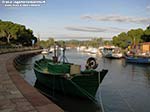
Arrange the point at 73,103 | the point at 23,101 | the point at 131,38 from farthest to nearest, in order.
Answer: the point at 131,38 → the point at 73,103 → the point at 23,101

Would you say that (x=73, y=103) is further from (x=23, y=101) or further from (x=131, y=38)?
(x=131, y=38)

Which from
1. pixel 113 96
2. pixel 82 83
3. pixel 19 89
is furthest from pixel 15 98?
pixel 113 96

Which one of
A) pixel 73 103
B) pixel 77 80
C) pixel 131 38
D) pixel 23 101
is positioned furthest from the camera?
pixel 131 38

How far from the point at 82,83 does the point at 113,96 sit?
3195 millimetres

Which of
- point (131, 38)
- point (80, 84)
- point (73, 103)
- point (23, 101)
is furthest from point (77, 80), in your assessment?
point (131, 38)

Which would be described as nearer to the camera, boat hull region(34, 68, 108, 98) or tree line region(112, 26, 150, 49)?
boat hull region(34, 68, 108, 98)

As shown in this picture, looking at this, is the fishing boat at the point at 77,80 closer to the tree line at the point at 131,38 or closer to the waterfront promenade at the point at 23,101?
the waterfront promenade at the point at 23,101

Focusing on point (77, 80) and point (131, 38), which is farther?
point (131, 38)

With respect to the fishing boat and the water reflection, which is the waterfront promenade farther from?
the fishing boat

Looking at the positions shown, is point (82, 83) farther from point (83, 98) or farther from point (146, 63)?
point (146, 63)

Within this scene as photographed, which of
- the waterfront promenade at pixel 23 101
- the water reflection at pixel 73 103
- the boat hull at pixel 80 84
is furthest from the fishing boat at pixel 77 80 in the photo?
the waterfront promenade at pixel 23 101

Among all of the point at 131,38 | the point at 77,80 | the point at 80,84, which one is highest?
the point at 131,38

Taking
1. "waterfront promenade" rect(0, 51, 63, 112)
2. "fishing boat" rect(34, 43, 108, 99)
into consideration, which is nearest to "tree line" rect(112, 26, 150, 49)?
"fishing boat" rect(34, 43, 108, 99)

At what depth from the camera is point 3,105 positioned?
7441 millimetres
